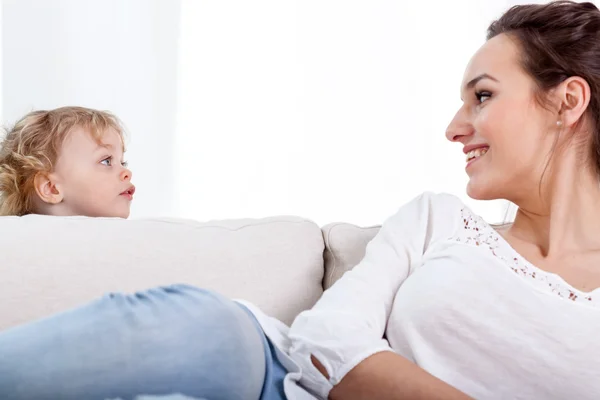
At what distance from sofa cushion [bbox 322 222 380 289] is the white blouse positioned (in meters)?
0.25

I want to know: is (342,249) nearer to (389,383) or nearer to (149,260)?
(149,260)

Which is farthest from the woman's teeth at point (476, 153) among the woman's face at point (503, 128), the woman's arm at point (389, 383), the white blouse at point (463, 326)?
the woman's arm at point (389, 383)

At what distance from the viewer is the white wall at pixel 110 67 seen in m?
2.67

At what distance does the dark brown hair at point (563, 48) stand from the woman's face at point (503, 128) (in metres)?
0.03

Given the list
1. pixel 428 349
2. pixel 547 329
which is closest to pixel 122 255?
pixel 428 349

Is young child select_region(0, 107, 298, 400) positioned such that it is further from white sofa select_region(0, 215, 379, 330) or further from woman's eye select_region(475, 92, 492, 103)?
woman's eye select_region(475, 92, 492, 103)

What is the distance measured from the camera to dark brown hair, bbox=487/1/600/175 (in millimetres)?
1420

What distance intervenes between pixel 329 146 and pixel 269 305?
174cm

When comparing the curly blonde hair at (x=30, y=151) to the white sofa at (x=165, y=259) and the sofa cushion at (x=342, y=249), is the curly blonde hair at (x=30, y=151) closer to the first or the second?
the white sofa at (x=165, y=259)

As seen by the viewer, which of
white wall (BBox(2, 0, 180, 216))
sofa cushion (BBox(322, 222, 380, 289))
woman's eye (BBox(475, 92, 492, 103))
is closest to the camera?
woman's eye (BBox(475, 92, 492, 103))

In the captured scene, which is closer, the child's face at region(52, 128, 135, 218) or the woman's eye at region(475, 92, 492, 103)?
the woman's eye at region(475, 92, 492, 103)

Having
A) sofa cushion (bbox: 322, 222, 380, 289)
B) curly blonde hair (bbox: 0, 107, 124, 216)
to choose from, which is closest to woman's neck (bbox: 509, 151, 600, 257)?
sofa cushion (bbox: 322, 222, 380, 289)

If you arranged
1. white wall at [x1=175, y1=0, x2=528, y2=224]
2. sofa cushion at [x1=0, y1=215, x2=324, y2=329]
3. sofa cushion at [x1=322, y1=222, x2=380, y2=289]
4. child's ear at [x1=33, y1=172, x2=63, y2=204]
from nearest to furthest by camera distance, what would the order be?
sofa cushion at [x1=0, y1=215, x2=324, y2=329] → sofa cushion at [x1=322, y1=222, x2=380, y2=289] → child's ear at [x1=33, y1=172, x2=63, y2=204] → white wall at [x1=175, y1=0, x2=528, y2=224]

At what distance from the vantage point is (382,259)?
131 centimetres
